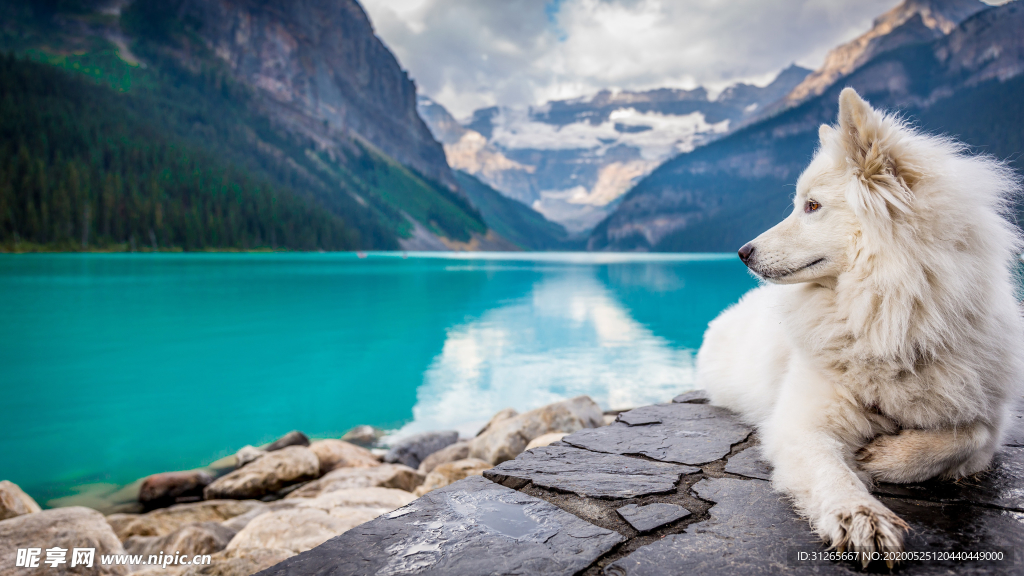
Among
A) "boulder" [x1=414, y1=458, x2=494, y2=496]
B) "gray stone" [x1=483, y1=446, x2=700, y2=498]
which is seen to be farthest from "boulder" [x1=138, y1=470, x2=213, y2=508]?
"gray stone" [x1=483, y1=446, x2=700, y2=498]

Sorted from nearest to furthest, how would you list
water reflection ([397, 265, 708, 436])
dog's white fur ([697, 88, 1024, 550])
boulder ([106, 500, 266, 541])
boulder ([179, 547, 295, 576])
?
dog's white fur ([697, 88, 1024, 550]) < boulder ([179, 547, 295, 576]) < boulder ([106, 500, 266, 541]) < water reflection ([397, 265, 708, 436])

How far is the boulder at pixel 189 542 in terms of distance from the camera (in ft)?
13.4

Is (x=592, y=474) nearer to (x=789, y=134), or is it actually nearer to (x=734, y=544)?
(x=734, y=544)

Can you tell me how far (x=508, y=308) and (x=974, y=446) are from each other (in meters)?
23.6

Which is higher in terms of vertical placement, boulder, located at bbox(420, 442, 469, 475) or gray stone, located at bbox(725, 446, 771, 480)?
gray stone, located at bbox(725, 446, 771, 480)

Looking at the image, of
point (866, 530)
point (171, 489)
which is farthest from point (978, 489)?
point (171, 489)

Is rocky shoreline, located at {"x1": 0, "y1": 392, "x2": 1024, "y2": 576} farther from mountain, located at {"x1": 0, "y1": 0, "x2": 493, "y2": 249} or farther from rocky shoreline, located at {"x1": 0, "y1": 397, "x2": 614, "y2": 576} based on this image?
mountain, located at {"x1": 0, "y1": 0, "x2": 493, "y2": 249}

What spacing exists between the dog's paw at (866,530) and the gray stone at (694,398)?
8.34 ft

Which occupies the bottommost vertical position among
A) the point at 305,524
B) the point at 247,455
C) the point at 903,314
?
the point at 247,455

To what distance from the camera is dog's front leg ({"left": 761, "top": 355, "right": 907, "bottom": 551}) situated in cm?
149

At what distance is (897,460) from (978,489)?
0.41m

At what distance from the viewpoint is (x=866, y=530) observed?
1472 millimetres

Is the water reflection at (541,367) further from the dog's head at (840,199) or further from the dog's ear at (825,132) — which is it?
the dog's ear at (825,132)

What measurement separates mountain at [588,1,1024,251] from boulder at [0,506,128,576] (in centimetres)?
12720
